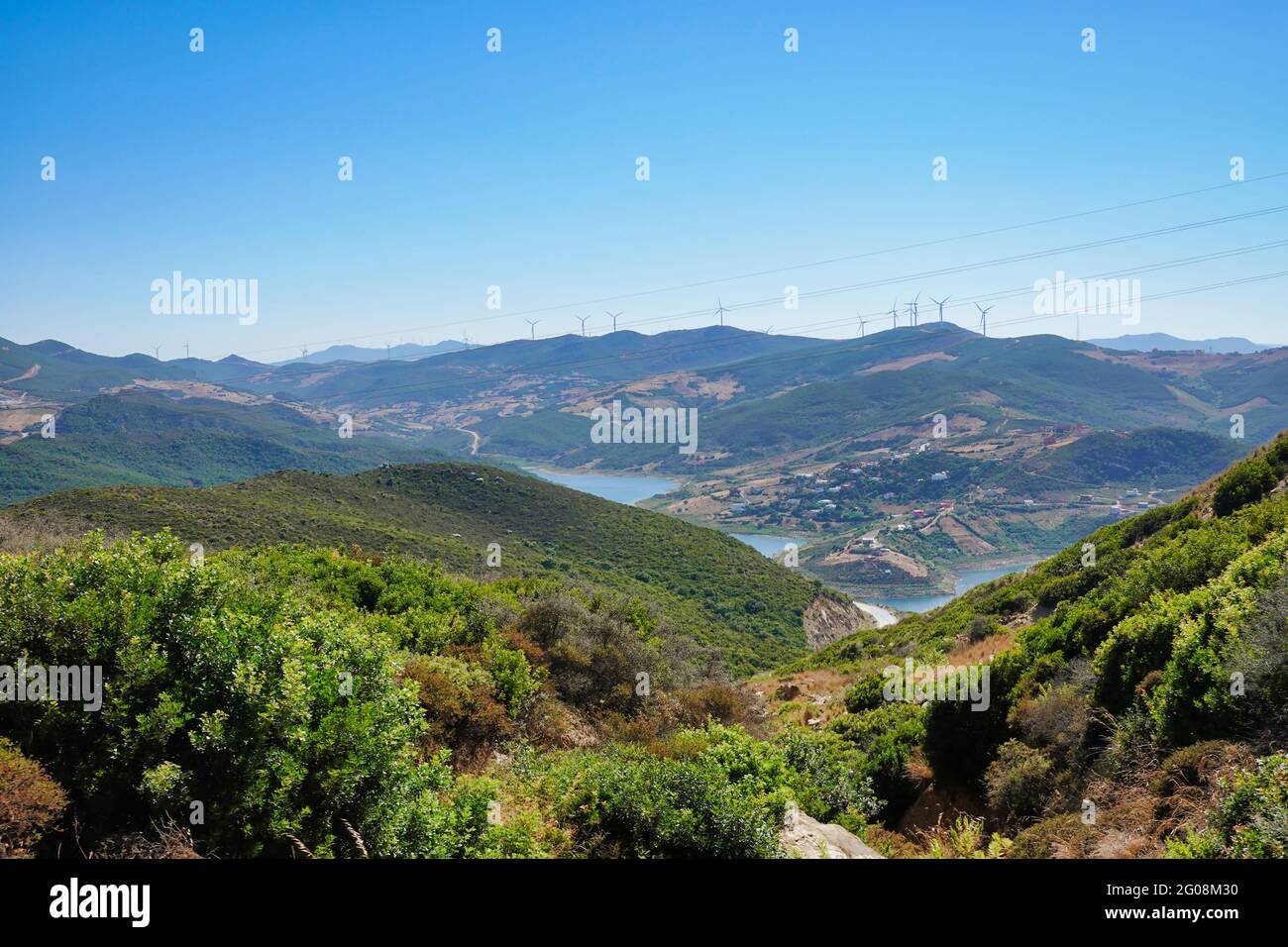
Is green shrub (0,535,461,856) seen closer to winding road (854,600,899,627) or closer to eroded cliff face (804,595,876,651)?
eroded cliff face (804,595,876,651)

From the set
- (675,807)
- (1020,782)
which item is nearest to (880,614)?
(1020,782)

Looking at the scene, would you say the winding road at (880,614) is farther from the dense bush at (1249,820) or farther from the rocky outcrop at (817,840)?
the dense bush at (1249,820)

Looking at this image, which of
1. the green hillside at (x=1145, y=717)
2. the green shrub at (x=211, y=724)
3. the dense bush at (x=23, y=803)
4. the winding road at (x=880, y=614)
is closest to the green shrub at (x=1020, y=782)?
the green hillside at (x=1145, y=717)

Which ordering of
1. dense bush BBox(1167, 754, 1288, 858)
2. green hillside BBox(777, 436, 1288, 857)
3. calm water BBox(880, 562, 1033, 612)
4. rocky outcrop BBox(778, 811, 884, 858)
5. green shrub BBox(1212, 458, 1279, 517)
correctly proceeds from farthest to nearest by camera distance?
1. calm water BBox(880, 562, 1033, 612)
2. green shrub BBox(1212, 458, 1279, 517)
3. rocky outcrop BBox(778, 811, 884, 858)
4. green hillside BBox(777, 436, 1288, 857)
5. dense bush BBox(1167, 754, 1288, 858)

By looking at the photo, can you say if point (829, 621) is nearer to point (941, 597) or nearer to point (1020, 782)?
point (941, 597)

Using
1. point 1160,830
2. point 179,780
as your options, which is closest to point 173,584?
point 179,780

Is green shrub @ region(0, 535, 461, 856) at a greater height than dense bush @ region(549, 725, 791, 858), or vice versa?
Result: green shrub @ region(0, 535, 461, 856)

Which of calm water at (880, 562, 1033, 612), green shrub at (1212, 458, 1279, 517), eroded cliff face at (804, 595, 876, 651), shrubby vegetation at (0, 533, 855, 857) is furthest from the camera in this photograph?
calm water at (880, 562, 1033, 612)

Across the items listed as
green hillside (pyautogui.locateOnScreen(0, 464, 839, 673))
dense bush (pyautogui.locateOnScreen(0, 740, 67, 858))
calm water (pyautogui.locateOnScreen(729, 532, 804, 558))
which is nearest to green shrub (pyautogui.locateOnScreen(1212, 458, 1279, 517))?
green hillside (pyautogui.locateOnScreen(0, 464, 839, 673))
